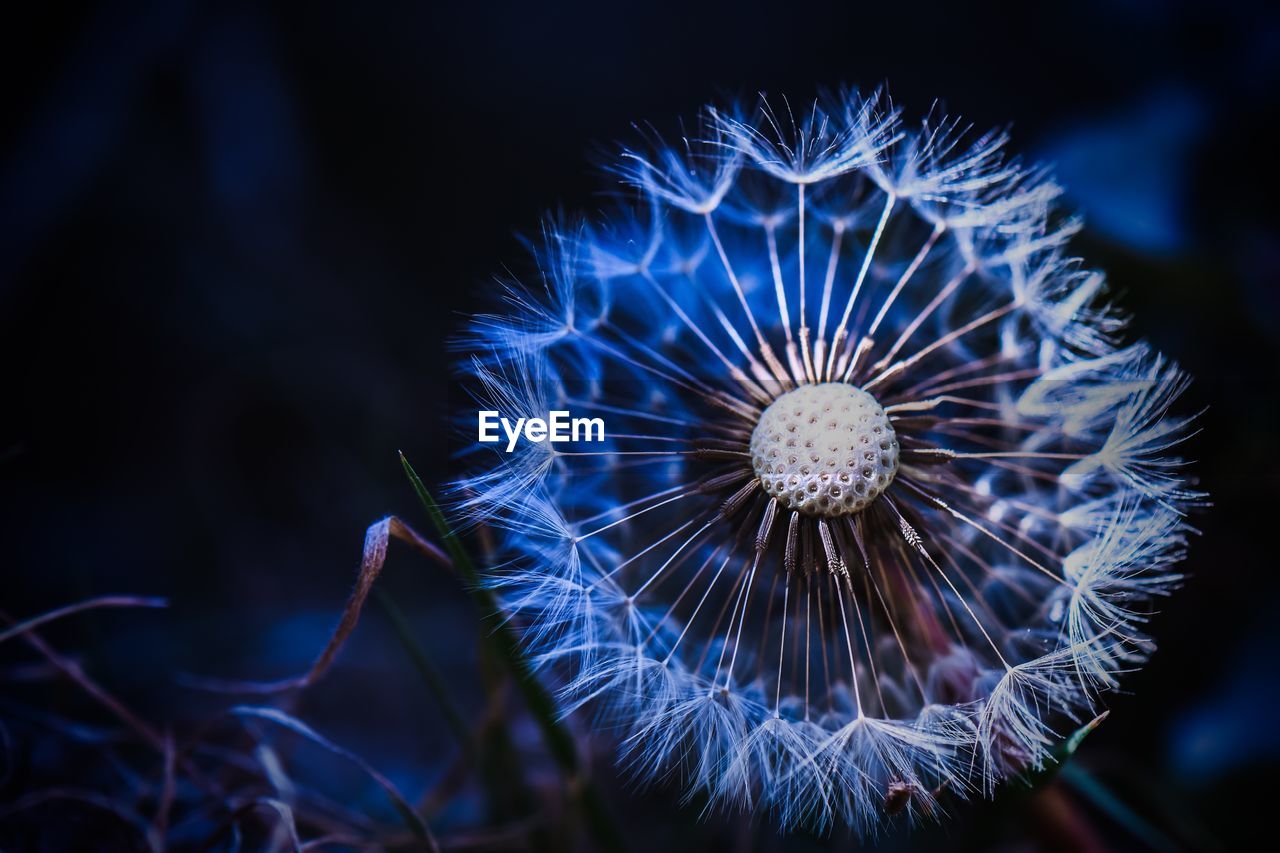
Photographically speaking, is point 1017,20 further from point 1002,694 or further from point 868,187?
point 1002,694

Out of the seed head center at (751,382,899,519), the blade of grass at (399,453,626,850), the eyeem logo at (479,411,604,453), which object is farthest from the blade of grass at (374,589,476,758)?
the seed head center at (751,382,899,519)

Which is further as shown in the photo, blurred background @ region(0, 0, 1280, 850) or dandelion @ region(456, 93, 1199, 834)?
blurred background @ region(0, 0, 1280, 850)

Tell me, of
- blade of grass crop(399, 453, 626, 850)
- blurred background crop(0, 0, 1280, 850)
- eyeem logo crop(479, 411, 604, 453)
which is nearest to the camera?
blade of grass crop(399, 453, 626, 850)

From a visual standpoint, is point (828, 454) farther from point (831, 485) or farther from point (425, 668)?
point (425, 668)

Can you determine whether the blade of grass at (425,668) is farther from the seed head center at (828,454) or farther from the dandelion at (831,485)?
the seed head center at (828,454)

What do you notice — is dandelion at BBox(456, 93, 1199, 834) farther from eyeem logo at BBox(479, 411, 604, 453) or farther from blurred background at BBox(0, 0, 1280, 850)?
blurred background at BBox(0, 0, 1280, 850)

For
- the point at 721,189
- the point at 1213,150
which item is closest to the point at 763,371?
the point at 721,189

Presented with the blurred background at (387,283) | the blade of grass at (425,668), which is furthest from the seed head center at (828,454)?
the blurred background at (387,283)
